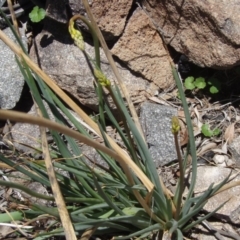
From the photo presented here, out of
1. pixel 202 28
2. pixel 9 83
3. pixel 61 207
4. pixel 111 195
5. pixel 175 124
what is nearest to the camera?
pixel 175 124

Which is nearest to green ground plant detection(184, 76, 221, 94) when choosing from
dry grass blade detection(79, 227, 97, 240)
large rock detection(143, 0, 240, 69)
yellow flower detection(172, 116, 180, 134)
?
large rock detection(143, 0, 240, 69)

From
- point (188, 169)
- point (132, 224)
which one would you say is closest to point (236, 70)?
point (188, 169)

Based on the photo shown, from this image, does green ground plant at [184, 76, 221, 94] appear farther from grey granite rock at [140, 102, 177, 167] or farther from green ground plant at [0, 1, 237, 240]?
green ground plant at [0, 1, 237, 240]

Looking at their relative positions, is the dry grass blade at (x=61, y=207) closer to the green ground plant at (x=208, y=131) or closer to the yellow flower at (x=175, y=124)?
the yellow flower at (x=175, y=124)

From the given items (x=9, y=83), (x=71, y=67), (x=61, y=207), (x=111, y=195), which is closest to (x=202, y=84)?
(x=71, y=67)

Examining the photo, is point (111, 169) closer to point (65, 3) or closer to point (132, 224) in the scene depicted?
point (132, 224)

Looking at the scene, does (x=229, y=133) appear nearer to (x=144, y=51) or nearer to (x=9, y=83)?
(x=144, y=51)
